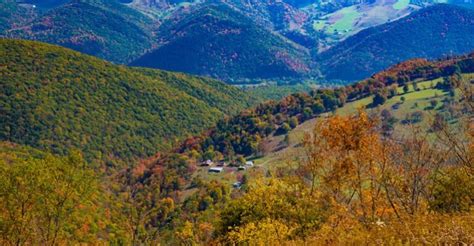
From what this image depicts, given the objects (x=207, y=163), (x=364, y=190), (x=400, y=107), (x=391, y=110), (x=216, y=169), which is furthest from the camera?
(x=207, y=163)

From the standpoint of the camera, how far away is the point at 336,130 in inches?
1368

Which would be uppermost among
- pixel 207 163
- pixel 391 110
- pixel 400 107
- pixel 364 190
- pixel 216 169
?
pixel 364 190

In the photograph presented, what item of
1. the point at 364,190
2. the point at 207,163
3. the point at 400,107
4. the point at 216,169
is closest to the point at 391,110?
the point at 400,107

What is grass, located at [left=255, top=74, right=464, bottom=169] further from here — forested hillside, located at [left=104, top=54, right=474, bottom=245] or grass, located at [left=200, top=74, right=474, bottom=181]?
forested hillside, located at [left=104, top=54, right=474, bottom=245]

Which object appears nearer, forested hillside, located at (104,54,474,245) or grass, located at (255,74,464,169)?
forested hillside, located at (104,54,474,245)

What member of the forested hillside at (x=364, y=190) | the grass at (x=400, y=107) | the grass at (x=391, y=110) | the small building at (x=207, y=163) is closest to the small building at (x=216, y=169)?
the grass at (x=391, y=110)

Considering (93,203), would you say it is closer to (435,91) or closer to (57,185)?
(57,185)

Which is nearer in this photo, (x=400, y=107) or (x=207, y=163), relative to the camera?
(x=400, y=107)

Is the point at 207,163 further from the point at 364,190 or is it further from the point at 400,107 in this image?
the point at 364,190

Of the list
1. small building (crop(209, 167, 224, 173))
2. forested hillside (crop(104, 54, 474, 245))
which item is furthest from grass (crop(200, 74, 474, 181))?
forested hillside (crop(104, 54, 474, 245))

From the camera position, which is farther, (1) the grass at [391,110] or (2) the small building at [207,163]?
(2) the small building at [207,163]

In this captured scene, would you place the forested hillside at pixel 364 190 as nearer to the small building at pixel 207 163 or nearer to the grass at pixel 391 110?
the grass at pixel 391 110

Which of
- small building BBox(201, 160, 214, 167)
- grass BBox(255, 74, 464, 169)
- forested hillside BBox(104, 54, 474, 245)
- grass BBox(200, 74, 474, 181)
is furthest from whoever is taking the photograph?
small building BBox(201, 160, 214, 167)

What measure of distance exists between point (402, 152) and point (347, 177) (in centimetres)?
559
